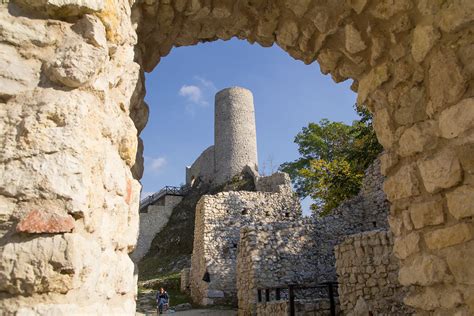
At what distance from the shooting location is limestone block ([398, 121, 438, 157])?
8.33 feet


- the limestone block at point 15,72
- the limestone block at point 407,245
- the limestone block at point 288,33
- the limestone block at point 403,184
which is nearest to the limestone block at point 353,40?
the limestone block at point 288,33

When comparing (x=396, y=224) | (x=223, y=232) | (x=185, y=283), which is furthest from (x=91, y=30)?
(x=185, y=283)

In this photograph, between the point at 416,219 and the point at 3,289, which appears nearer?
the point at 3,289

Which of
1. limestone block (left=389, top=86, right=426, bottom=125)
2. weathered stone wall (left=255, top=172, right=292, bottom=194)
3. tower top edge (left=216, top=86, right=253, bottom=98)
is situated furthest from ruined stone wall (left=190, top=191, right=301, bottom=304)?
tower top edge (left=216, top=86, right=253, bottom=98)

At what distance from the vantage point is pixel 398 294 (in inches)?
278

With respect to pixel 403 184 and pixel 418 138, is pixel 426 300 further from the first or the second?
pixel 418 138

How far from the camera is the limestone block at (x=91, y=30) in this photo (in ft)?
6.37

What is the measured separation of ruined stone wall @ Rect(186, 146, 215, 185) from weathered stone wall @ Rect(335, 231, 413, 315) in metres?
23.8

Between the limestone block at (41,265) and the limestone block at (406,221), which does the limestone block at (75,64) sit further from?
the limestone block at (406,221)

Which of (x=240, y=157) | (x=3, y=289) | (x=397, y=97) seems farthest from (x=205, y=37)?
(x=240, y=157)

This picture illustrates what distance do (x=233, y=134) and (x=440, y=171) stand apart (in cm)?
2832

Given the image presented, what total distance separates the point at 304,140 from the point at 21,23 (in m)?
26.0

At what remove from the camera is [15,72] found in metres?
1.78

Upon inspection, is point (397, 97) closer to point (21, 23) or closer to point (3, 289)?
point (21, 23)
